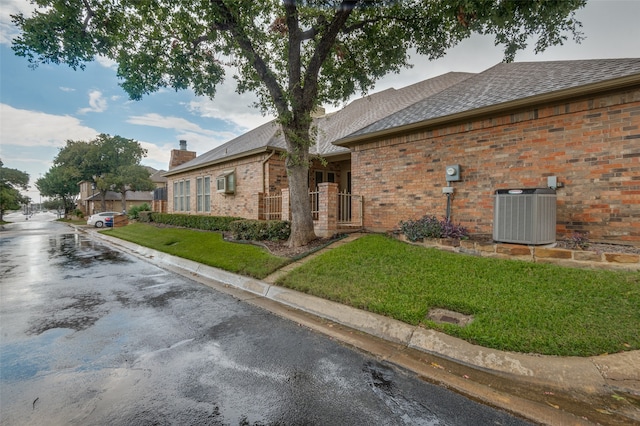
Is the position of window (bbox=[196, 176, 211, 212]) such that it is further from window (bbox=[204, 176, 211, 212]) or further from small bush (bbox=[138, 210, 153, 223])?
small bush (bbox=[138, 210, 153, 223])

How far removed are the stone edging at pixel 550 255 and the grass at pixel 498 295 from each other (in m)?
0.26

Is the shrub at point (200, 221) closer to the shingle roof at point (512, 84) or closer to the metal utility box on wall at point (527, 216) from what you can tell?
the shingle roof at point (512, 84)

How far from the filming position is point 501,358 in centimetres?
323

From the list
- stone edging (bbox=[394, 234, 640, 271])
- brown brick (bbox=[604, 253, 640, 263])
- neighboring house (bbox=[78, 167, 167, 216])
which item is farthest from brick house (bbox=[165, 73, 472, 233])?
neighboring house (bbox=[78, 167, 167, 216])

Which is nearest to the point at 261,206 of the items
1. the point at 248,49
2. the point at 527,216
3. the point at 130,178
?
the point at 248,49

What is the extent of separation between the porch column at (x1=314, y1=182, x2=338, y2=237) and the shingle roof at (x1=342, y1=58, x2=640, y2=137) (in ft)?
7.13

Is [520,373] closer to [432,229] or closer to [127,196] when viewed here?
[432,229]

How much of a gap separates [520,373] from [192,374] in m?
3.51

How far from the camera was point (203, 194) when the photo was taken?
1717 cm

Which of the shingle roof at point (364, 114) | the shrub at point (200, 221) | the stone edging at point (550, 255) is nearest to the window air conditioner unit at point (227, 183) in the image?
the shingle roof at point (364, 114)

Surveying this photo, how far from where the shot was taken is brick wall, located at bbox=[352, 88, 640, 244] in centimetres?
537

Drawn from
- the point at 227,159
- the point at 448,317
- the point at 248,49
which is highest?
the point at 248,49

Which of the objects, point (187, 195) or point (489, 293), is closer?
point (489, 293)

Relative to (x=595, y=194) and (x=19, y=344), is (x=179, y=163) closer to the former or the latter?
(x=19, y=344)
